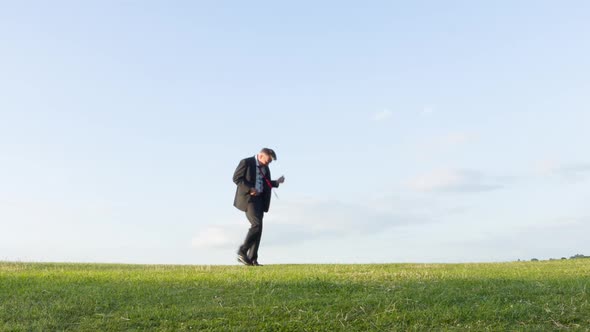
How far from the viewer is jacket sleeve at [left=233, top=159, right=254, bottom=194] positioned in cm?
1738

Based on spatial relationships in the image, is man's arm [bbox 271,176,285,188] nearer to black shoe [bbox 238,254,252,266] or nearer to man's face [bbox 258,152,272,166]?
man's face [bbox 258,152,272,166]

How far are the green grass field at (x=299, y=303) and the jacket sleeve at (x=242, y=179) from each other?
492 cm

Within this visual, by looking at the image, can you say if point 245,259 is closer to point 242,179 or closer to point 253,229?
point 253,229

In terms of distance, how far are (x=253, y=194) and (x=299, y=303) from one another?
7.62 m

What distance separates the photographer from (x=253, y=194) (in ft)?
56.6

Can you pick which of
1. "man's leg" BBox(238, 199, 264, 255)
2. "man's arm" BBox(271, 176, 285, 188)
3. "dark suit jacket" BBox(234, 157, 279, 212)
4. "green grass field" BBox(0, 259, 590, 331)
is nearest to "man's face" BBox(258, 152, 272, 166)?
"dark suit jacket" BBox(234, 157, 279, 212)

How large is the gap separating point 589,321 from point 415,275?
3.89 metres

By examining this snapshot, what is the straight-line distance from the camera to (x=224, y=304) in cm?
1002

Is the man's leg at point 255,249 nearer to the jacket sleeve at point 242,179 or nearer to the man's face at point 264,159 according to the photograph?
the jacket sleeve at point 242,179

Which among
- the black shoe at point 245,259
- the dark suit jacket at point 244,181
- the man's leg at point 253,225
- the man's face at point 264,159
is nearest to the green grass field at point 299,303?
the man's leg at point 253,225

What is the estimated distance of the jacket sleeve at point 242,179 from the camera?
17375mm

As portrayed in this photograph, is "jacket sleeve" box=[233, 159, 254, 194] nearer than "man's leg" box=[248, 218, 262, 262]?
No

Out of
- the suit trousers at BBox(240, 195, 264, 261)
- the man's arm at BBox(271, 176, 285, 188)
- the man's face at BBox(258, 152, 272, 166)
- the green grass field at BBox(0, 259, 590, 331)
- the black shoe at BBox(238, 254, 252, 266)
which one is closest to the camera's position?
the green grass field at BBox(0, 259, 590, 331)

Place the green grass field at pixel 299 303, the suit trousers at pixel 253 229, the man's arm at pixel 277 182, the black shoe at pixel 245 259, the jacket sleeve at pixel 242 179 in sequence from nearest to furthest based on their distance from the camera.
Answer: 1. the green grass field at pixel 299 303
2. the suit trousers at pixel 253 229
3. the black shoe at pixel 245 259
4. the jacket sleeve at pixel 242 179
5. the man's arm at pixel 277 182
